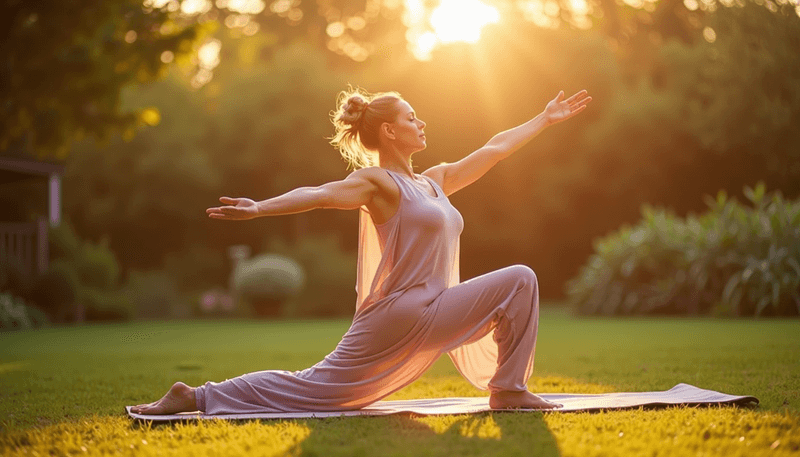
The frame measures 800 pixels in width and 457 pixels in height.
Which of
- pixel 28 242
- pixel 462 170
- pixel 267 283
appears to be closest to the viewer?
pixel 462 170

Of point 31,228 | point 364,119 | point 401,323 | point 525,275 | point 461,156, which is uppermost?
point 461,156

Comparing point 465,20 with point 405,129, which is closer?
point 405,129

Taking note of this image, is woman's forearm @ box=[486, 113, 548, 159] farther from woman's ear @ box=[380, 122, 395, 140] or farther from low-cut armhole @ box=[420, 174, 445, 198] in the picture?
woman's ear @ box=[380, 122, 395, 140]

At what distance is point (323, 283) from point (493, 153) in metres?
11.6

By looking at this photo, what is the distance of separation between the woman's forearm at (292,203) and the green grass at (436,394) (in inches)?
35.6

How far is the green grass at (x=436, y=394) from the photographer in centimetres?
302

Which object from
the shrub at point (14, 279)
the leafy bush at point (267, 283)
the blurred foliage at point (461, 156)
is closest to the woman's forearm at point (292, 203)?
the shrub at point (14, 279)

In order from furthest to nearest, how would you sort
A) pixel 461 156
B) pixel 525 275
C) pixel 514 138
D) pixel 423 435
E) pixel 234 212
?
pixel 461 156 → pixel 514 138 → pixel 525 275 → pixel 234 212 → pixel 423 435

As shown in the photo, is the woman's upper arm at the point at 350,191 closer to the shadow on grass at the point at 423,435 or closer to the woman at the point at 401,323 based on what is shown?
the woman at the point at 401,323

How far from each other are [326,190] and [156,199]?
15642 millimetres

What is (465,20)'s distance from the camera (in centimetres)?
2042

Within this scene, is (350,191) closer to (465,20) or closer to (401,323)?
(401,323)

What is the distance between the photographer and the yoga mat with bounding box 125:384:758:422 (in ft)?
12.1

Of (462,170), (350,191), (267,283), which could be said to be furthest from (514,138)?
(267,283)
